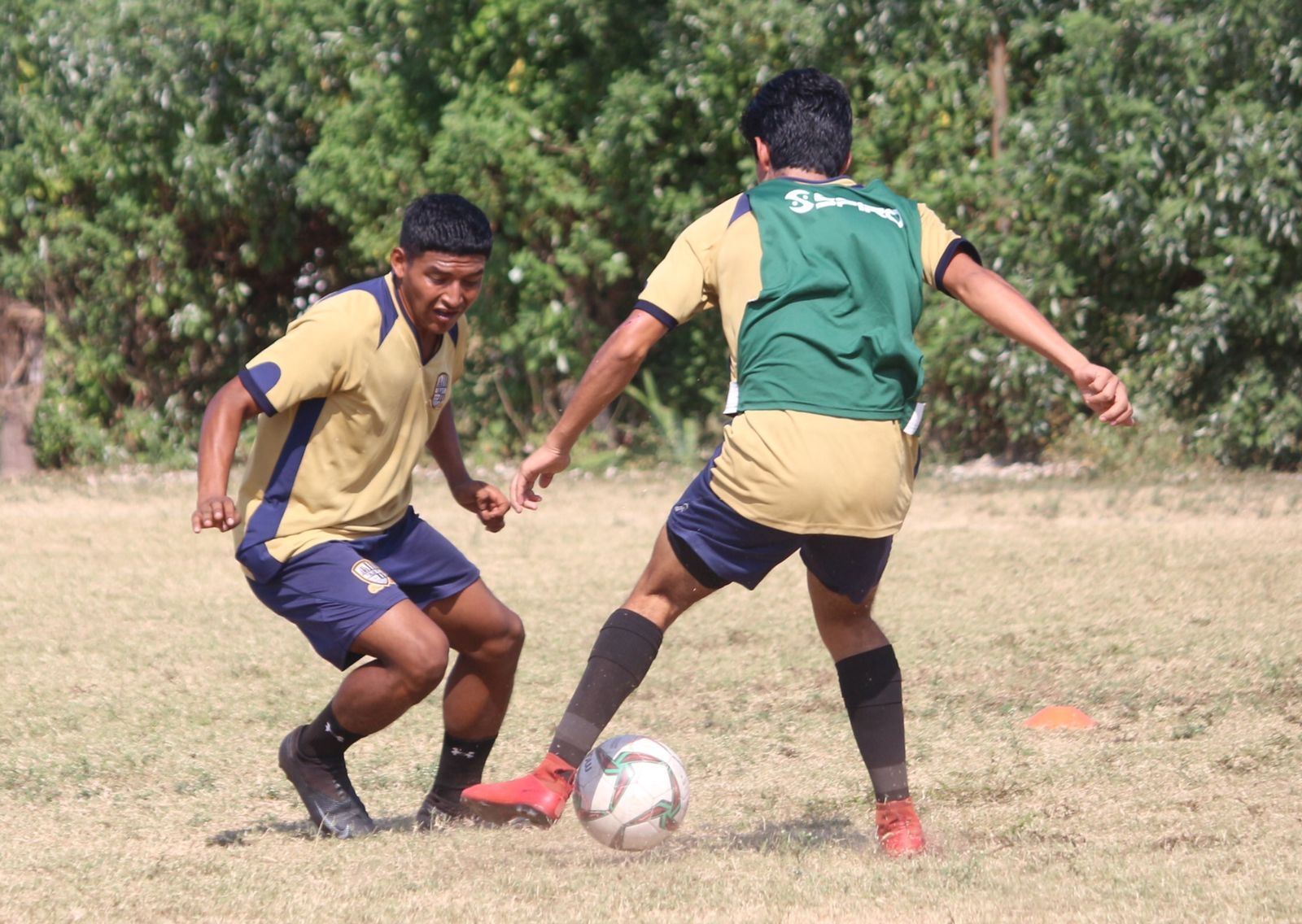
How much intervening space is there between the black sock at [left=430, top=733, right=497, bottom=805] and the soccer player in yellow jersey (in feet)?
0.11

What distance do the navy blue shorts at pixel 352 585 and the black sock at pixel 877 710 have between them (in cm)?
109

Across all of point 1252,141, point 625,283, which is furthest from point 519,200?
point 1252,141

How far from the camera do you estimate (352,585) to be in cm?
451

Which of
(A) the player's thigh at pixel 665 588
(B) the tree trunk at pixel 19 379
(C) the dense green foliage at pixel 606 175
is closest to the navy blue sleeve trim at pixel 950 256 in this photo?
(A) the player's thigh at pixel 665 588

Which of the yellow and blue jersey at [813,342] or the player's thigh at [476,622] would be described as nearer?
the yellow and blue jersey at [813,342]

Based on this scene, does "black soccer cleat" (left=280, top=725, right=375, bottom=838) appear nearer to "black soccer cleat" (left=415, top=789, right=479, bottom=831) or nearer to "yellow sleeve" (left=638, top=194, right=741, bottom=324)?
"black soccer cleat" (left=415, top=789, right=479, bottom=831)

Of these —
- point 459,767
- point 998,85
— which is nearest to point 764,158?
point 459,767

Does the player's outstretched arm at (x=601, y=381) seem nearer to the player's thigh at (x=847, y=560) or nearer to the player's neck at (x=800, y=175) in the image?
the player's neck at (x=800, y=175)

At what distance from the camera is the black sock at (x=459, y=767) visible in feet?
16.2

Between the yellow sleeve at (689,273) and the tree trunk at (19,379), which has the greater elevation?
the yellow sleeve at (689,273)

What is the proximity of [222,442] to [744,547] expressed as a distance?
1308 mm

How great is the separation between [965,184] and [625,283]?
292 centimetres

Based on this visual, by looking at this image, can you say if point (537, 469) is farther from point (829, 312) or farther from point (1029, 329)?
point (1029, 329)

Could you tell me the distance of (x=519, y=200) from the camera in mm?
12859
